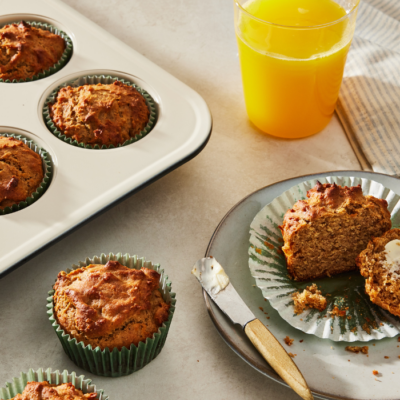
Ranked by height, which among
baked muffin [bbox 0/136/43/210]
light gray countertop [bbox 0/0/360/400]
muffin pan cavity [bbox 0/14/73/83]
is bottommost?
light gray countertop [bbox 0/0/360/400]

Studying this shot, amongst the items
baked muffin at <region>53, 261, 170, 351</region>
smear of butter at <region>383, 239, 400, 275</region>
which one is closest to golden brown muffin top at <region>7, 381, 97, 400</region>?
baked muffin at <region>53, 261, 170, 351</region>

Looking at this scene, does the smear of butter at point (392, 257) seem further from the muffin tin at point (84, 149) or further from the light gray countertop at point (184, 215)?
the muffin tin at point (84, 149)

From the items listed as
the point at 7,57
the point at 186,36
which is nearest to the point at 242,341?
the point at 7,57

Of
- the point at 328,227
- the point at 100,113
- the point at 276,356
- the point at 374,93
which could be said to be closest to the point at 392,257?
the point at 328,227

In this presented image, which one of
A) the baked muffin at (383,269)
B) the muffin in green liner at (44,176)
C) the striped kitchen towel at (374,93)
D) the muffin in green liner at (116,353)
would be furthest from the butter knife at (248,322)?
the striped kitchen towel at (374,93)

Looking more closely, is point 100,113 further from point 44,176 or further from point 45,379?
point 45,379

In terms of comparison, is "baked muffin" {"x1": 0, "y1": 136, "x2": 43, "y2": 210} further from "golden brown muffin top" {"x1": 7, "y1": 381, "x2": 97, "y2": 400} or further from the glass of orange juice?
the glass of orange juice
